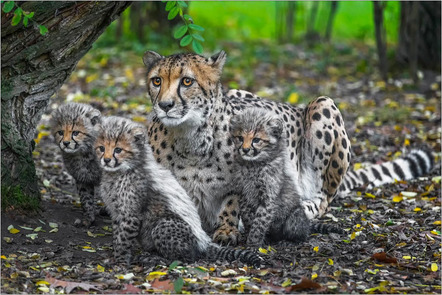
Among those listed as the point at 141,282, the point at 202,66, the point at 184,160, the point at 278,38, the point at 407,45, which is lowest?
the point at 141,282

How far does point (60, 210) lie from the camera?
6020 mm

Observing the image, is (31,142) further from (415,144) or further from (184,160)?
(415,144)

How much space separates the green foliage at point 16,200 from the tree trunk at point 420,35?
6.84 metres

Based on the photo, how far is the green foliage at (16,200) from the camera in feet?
17.8

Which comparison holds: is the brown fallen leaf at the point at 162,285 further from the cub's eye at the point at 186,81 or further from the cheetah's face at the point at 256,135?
the cub's eye at the point at 186,81

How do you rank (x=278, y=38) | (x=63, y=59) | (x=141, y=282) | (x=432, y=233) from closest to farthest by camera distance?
(x=141, y=282) → (x=63, y=59) → (x=432, y=233) → (x=278, y=38)

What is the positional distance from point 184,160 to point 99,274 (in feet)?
4.37

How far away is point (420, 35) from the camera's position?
36.4 ft

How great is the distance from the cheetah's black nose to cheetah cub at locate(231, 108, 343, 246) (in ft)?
1.95

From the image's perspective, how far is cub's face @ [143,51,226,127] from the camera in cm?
523

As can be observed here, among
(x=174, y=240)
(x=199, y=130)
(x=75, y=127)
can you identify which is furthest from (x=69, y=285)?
(x=199, y=130)

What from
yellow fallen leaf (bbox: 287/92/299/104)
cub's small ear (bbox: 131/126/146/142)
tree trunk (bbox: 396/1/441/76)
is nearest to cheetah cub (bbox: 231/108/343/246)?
cub's small ear (bbox: 131/126/146/142)

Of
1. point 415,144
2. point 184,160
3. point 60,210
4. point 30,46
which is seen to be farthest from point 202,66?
point 415,144

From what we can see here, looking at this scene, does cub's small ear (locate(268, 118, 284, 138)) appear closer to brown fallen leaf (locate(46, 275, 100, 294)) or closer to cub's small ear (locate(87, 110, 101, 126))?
cub's small ear (locate(87, 110, 101, 126))
